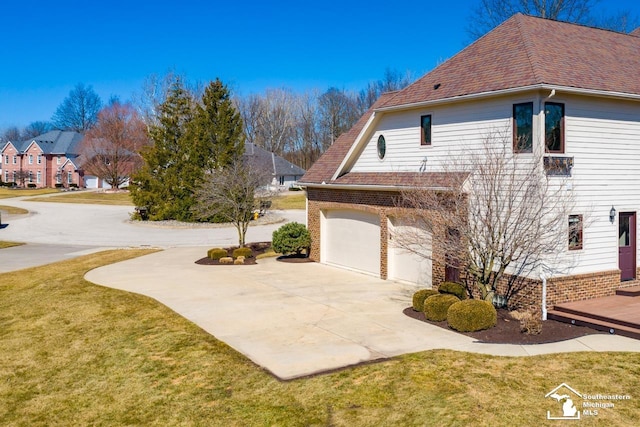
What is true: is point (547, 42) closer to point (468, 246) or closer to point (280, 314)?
point (468, 246)

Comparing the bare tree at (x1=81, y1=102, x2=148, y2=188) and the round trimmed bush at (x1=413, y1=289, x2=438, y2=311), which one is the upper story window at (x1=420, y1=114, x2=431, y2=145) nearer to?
the round trimmed bush at (x1=413, y1=289, x2=438, y2=311)

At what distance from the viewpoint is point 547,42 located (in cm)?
1585

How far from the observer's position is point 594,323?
12.7 metres

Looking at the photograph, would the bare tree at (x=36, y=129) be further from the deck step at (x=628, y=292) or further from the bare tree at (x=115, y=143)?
the deck step at (x=628, y=292)

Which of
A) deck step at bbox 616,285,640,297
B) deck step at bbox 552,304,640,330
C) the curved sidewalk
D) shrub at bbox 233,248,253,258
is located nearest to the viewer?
the curved sidewalk

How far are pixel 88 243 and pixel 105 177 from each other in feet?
136

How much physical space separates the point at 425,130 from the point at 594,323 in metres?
7.43

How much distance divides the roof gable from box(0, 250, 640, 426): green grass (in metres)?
7.14

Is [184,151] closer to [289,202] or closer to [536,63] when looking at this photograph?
[289,202]

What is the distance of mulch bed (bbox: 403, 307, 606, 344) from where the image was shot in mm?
11945

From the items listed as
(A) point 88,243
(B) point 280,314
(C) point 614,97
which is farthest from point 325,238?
(A) point 88,243

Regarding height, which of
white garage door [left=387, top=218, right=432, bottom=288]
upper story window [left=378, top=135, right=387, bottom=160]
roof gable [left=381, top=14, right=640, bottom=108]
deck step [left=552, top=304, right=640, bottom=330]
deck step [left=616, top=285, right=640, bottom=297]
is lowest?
deck step [left=552, top=304, right=640, bottom=330]

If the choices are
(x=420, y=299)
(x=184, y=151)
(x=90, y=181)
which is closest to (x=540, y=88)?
(x=420, y=299)

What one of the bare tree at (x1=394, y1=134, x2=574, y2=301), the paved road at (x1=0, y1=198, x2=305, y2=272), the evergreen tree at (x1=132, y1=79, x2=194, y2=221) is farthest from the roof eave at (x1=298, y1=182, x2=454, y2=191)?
the evergreen tree at (x1=132, y1=79, x2=194, y2=221)
